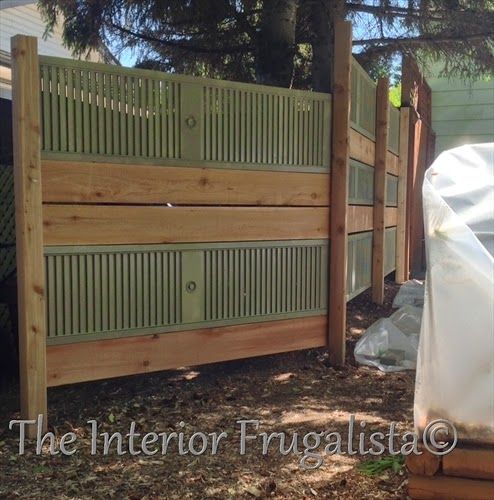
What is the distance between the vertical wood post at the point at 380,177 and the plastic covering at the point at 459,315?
169 inches

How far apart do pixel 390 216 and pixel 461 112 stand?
241 inches

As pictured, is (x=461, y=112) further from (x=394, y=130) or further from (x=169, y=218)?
(x=169, y=218)

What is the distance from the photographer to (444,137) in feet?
42.5

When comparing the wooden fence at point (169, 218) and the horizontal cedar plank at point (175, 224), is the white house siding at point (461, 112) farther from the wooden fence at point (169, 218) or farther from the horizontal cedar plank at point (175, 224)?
the horizontal cedar plank at point (175, 224)

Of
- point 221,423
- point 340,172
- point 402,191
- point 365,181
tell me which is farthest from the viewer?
point 402,191

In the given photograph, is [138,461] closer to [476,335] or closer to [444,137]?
[476,335]

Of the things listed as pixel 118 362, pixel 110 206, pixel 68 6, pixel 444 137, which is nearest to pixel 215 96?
pixel 110 206

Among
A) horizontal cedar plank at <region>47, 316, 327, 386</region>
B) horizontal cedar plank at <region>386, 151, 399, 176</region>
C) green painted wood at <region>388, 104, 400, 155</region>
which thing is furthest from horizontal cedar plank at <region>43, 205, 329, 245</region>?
green painted wood at <region>388, 104, 400, 155</region>

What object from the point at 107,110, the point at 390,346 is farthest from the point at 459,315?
the point at 390,346

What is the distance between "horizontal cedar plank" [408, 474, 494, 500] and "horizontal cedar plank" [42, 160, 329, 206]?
7.40 feet

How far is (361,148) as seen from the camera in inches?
232

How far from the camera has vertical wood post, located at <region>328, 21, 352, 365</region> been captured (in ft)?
15.3

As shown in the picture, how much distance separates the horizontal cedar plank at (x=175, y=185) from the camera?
3.58 meters

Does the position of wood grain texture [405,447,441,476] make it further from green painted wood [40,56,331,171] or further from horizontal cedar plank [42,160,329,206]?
green painted wood [40,56,331,171]
